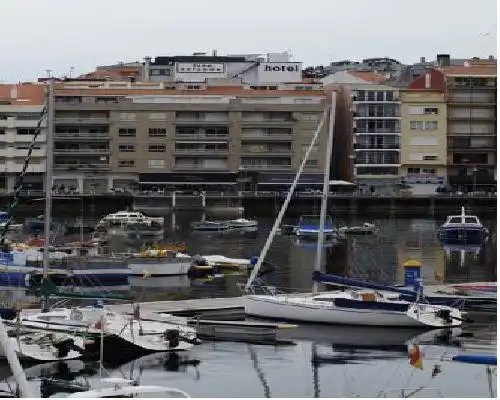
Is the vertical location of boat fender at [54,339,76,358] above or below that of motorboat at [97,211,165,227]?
below

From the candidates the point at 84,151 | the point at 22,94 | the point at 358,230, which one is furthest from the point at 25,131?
the point at 358,230

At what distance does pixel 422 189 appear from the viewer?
61.2 meters

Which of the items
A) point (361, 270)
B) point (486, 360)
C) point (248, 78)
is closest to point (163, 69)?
point (248, 78)

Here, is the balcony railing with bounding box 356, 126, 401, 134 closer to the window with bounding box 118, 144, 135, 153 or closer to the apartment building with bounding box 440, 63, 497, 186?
the apartment building with bounding box 440, 63, 497, 186

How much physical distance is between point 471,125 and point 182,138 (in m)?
13.4

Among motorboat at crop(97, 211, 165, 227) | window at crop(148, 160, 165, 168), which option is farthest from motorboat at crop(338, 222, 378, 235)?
window at crop(148, 160, 165, 168)

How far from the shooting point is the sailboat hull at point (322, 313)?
72.7 ft

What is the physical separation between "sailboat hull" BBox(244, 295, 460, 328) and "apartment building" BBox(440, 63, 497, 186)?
130ft

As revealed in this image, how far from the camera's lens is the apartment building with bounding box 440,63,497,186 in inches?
2419

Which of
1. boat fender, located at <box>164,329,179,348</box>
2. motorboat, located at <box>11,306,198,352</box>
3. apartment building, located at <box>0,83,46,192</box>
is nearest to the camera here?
motorboat, located at <box>11,306,198,352</box>

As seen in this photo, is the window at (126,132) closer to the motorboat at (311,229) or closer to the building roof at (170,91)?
the building roof at (170,91)

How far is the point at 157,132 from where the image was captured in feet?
199

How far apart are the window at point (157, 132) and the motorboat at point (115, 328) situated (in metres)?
40.3

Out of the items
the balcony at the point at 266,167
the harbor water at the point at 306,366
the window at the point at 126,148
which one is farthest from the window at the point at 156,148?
the harbor water at the point at 306,366
